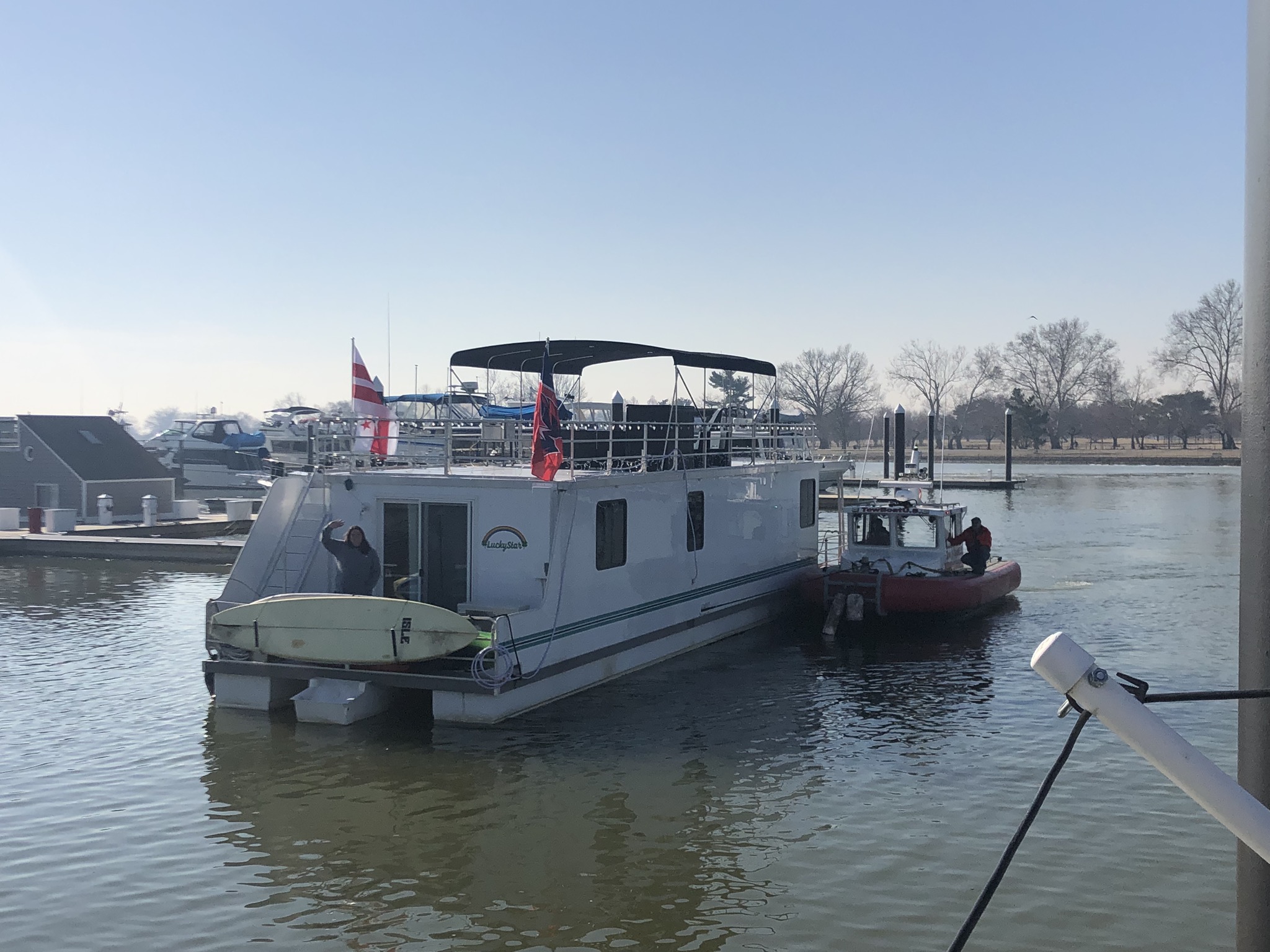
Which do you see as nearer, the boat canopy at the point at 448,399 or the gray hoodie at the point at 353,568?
the gray hoodie at the point at 353,568

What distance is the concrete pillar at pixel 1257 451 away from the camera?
11.9 ft

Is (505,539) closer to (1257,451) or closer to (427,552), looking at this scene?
(427,552)

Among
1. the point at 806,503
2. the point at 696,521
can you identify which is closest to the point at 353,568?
the point at 696,521

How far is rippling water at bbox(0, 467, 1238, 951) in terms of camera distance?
29.0ft

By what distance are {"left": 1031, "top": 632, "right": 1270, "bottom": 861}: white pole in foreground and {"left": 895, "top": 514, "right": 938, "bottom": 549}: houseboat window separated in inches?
713

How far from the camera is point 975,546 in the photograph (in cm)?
2205

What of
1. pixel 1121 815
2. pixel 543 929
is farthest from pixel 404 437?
pixel 1121 815

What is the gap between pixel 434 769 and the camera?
12.5m

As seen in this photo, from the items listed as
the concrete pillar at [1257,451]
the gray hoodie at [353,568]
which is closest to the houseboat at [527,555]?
the gray hoodie at [353,568]

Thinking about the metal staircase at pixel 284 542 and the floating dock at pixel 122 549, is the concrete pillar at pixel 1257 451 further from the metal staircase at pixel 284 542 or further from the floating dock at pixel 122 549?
the floating dock at pixel 122 549

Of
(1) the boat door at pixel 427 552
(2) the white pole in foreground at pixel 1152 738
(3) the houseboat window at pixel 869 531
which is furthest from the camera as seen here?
(3) the houseboat window at pixel 869 531

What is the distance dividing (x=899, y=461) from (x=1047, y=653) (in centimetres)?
4611

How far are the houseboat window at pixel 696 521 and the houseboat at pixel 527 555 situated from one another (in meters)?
0.03

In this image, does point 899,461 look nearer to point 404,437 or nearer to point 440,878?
point 404,437
